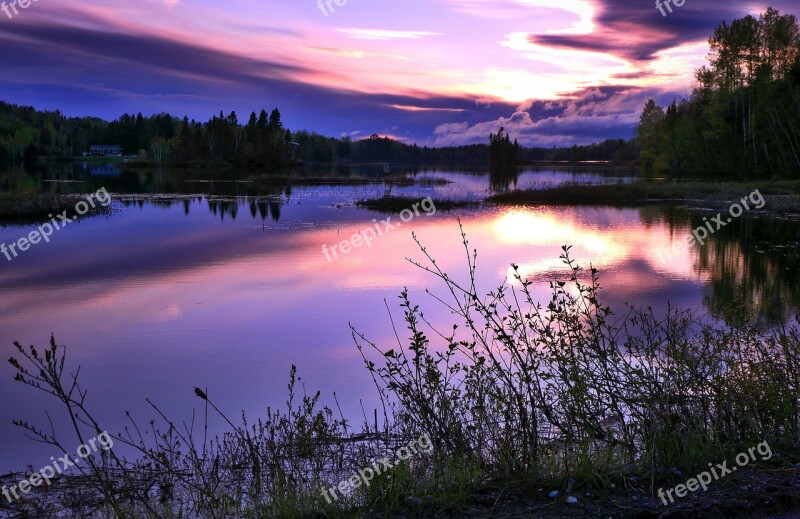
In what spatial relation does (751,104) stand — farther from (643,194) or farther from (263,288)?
(263,288)

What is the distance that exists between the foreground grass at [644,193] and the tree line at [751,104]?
5964mm

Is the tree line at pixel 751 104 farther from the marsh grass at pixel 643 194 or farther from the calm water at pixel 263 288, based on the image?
the calm water at pixel 263 288

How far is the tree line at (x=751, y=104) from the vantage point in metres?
58.2

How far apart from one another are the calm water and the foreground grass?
13.7m

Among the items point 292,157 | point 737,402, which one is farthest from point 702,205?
point 292,157

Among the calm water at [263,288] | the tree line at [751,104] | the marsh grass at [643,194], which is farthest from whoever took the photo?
the tree line at [751,104]

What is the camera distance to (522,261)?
2367cm

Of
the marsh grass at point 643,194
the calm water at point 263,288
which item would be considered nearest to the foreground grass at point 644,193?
the marsh grass at point 643,194

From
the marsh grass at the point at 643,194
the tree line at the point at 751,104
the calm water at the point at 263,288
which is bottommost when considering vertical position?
the calm water at the point at 263,288

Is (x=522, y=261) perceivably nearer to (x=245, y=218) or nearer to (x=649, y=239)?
(x=649, y=239)

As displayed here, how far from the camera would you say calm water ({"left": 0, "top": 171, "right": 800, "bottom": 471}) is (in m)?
10.5

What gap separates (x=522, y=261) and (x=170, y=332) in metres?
13.6

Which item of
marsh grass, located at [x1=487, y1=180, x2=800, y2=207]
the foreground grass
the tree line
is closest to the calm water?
marsh grass, located at [x1=487, y1=180, x2=800, y2=207]

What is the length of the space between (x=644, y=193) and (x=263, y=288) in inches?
1831
